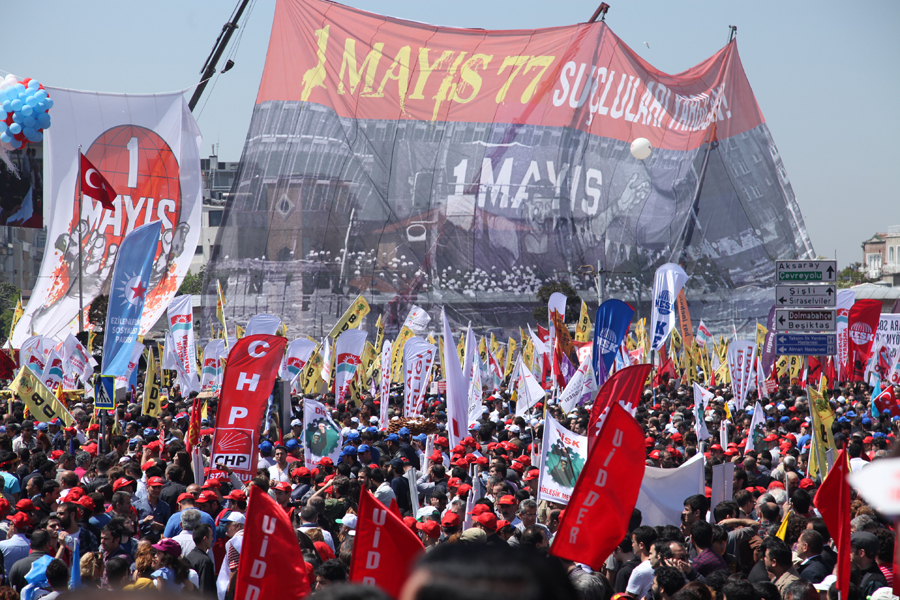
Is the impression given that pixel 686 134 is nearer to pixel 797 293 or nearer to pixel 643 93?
pixel 643 93

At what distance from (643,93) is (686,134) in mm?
3587

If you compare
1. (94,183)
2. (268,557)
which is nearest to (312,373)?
Answer: (94,183)

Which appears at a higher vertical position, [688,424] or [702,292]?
[702,292]

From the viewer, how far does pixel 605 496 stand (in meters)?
5.16

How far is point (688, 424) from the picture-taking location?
43.6ft

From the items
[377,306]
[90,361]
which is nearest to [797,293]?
[90,361]

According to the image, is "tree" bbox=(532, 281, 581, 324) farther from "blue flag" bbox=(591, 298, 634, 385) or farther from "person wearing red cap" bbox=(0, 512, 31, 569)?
"person wearing red cap" bbox=(0, 512, 31, 569)

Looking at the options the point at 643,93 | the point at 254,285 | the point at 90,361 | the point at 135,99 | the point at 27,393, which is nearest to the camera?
the point at 27,393

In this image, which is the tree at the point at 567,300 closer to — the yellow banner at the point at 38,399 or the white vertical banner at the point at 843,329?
the white vertical banner at the point at 843,329

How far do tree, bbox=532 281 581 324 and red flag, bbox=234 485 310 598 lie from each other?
36.0m

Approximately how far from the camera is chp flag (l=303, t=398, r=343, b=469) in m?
9.84

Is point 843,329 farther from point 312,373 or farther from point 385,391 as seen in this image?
point 312,373

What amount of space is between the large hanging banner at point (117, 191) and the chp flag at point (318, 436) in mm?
16297

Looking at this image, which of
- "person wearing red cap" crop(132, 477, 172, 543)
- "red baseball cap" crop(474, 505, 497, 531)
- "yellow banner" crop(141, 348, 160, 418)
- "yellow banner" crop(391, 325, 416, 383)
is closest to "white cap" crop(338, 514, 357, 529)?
"red baseball cap" crop(474, 505, 497, 531)
